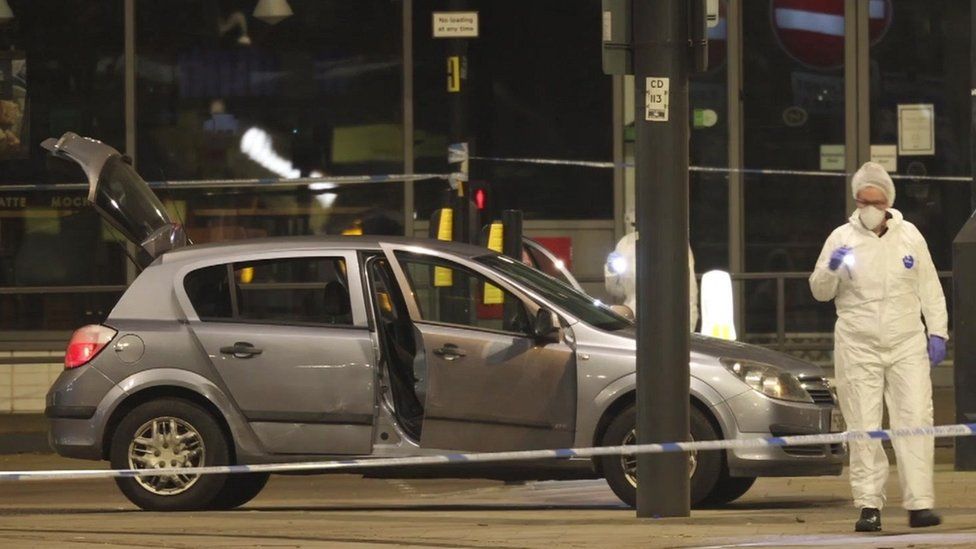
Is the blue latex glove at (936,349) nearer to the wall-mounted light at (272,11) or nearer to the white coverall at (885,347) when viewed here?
the white coverall at (885,347)

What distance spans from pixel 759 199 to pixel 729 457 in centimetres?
826

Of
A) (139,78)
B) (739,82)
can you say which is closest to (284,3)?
(139,78)

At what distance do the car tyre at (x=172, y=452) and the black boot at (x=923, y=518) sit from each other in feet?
12.2

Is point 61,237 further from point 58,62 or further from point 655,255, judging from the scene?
point 655,255

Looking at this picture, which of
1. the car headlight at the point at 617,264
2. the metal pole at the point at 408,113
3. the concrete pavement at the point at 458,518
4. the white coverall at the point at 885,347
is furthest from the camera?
the metal pole at the point at 408,113

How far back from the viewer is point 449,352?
1066 centimetres

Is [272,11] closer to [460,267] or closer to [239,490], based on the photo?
[460,267]

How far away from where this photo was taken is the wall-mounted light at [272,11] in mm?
18406

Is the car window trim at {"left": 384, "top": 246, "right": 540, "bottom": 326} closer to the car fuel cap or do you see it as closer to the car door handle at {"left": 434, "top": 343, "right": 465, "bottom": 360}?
the car door handle at {"left": 434, "top": 343, "right": 465, "bottom": 360}

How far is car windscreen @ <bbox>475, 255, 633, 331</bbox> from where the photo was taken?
10953mm

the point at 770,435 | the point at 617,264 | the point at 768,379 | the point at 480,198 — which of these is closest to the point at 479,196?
the point at 480,198

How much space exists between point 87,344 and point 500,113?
8101mm

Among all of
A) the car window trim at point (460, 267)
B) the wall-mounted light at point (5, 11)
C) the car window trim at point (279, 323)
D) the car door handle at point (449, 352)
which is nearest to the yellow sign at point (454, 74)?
the car window trim at point (460, 267)

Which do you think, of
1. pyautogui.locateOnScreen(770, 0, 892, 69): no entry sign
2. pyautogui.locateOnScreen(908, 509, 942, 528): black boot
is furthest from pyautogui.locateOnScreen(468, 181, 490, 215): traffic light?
pyautogui.locateOnScreen(908, 509, 942, 528): black boot
